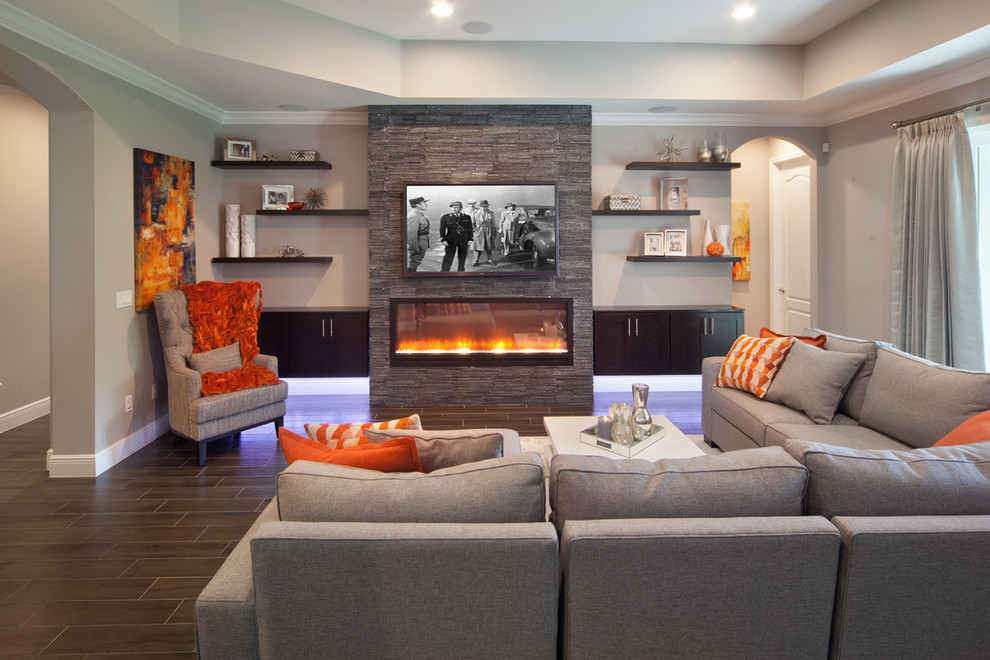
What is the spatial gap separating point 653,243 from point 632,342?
937 millimetres

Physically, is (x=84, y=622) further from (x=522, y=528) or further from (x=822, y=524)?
(x=822, y=524)

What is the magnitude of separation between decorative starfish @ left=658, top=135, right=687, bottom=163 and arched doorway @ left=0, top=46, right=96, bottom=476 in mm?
4481

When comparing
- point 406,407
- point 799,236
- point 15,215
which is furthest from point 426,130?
point 799,236

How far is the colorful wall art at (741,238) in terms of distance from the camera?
7.19 metres

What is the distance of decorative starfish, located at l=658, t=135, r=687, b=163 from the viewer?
19.5 ft

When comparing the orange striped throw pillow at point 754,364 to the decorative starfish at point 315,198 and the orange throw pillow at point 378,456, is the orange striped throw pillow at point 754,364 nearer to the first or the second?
the orange throw pillow at point 378,456

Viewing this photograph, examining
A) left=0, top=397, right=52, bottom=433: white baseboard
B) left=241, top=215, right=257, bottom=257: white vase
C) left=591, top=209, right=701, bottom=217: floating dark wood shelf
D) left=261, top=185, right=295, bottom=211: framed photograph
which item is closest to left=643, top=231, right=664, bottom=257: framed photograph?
left=591, top=209, right=701, bottom=217: floating dark wood shelf

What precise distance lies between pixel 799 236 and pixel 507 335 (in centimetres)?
328

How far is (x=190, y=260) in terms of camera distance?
17.4 feet

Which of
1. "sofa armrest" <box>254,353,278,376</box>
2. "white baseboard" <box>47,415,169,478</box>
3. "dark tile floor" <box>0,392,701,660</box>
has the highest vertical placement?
"sofa armrest" <box>254,353,278,376</box>

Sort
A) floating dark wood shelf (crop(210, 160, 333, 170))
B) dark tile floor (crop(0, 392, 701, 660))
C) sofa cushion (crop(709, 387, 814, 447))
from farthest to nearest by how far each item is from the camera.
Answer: floating dark wood shelf (crop(210, 160, 333, 170))
sofa cushion (crop(709, 387, 814, 447))
dark tile floor (crop(0, 392, 701, 660))

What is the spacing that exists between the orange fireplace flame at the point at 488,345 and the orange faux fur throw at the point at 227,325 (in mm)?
1372

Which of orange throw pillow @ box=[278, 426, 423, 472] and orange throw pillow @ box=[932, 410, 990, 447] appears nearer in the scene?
orange throw pillow @ box=[278, 426, 423, 472]

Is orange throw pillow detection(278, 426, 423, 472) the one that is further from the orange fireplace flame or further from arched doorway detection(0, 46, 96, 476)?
the orange fireplace flame
